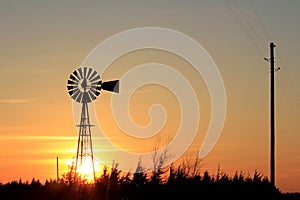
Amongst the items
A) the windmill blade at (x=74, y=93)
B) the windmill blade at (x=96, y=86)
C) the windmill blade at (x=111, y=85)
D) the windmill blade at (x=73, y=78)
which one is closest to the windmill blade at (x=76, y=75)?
the windmill blade at (x=73, y=78)

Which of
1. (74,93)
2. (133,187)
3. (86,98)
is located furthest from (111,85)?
(133,187)

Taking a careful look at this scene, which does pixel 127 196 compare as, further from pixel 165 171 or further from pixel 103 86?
pixel 103 86

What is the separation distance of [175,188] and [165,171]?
86 centimetres

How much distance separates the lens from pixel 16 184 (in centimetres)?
2478

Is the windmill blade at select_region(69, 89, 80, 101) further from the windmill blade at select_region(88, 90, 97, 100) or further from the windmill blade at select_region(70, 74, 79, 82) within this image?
the windmill blade at select_region(70, 74, 79, 82)

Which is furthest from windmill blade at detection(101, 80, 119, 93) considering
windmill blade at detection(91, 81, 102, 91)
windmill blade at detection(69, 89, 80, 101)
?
windmill blade at detection(69, 89, 80, 101)

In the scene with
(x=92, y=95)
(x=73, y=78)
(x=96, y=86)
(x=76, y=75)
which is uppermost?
(x=76, y=75)

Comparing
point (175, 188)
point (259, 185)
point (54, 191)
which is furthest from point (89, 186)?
point (259, 185)

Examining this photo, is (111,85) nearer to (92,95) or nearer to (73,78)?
(92,95)

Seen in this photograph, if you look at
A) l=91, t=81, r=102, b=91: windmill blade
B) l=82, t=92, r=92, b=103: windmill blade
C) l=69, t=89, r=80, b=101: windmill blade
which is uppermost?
l=91, t=81, r=102, b=91: windmill blade

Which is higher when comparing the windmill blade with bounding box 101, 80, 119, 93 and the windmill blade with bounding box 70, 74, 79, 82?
the windmill blade with bounding box 70, 74, 79, 82

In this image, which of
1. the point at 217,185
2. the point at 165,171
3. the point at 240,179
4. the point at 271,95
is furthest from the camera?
the point at 271,95

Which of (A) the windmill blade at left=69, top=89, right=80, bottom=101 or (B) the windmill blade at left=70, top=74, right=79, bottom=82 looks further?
(B) the windmill blade at left=70, top=74, right=79, bottom=82

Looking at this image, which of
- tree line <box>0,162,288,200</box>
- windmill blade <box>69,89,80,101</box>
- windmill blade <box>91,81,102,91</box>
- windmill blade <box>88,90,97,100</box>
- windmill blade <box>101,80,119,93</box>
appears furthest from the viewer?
windmill blade <box>91,81,102,91</box>
